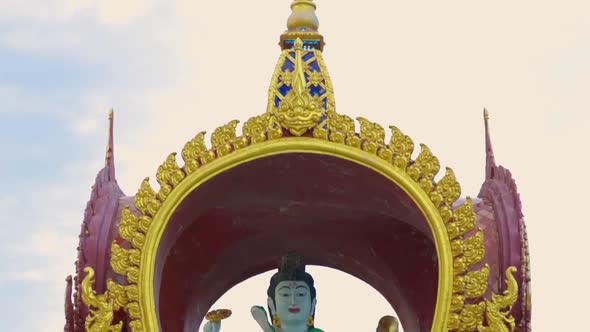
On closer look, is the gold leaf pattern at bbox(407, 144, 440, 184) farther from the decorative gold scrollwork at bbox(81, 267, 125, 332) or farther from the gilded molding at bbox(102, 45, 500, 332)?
the decorative gold scrollwork at bbox(81, 267, 125, 332)

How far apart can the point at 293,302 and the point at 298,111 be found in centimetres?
227

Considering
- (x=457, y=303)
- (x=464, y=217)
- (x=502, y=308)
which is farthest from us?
(x=464, y=217)

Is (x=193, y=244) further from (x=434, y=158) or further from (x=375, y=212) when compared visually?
(x=434, y=158)

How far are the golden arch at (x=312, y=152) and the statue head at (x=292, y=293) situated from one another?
1.97m

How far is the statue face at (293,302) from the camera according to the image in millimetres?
12672

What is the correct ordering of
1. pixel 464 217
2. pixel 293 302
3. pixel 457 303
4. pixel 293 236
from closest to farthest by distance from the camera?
pixel 457 303
pixel 464 217
pixel 293 302
pixel 293 236

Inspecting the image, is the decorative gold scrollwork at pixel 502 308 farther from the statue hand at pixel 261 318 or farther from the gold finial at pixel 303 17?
the gold finial at pixel 303 17

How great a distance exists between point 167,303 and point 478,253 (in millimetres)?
2988

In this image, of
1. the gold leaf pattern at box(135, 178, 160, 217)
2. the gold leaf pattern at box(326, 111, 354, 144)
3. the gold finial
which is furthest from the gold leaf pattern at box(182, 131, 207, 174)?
the gold finial

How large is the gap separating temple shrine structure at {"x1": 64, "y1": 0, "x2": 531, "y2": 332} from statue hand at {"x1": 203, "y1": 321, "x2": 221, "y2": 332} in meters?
0.01

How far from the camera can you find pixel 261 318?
502 inches

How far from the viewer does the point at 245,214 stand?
12.6 m

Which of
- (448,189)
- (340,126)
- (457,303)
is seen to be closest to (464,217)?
(448,189)

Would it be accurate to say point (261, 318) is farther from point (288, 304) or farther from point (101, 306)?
point (101, 306)
